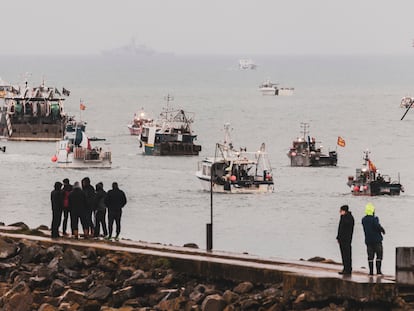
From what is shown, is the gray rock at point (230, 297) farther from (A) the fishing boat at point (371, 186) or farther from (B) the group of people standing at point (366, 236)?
(A) the fishing boat at point (371, 186)

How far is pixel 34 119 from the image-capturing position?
138375 millimetres

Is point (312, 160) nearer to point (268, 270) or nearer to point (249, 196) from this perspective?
point (249, 196)

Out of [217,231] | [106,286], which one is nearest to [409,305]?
[106,286]

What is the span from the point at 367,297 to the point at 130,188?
64320mm

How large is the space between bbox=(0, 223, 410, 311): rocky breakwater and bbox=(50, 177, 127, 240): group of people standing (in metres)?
0.67

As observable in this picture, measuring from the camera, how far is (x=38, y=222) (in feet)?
204

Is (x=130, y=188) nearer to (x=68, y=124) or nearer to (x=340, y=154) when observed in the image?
(x=340, y=154)

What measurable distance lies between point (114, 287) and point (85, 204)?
138 inches

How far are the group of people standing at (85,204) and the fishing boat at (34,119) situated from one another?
348 ft

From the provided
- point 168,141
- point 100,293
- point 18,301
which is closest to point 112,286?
point 100,293

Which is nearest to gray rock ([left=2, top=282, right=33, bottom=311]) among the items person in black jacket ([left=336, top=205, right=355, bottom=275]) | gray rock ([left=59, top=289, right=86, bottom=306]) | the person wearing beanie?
gray rock ([left=59, top=289, right=86, bottom=306])

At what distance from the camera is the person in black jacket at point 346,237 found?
22531 mm

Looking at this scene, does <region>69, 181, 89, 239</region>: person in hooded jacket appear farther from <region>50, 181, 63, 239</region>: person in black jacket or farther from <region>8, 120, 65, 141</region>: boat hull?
<region>8, 120, 65, 141</region>: boat hull

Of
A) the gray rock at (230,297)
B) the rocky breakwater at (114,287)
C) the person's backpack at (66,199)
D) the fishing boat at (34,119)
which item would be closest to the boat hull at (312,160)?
the fishing boat at (34,119)
